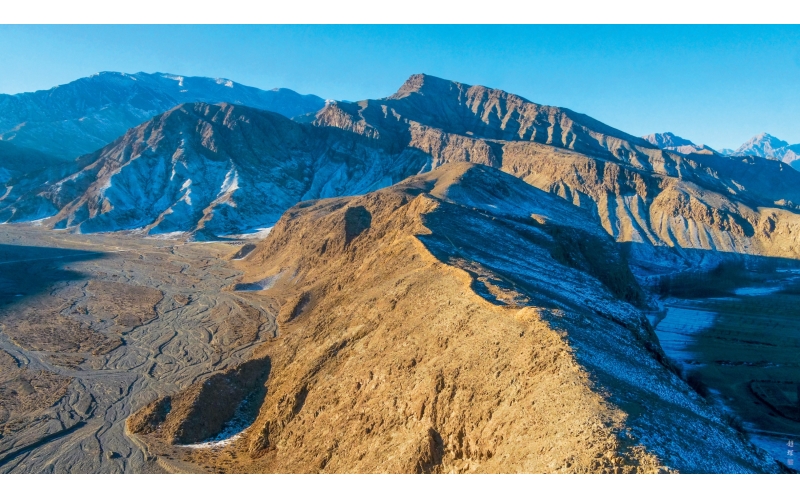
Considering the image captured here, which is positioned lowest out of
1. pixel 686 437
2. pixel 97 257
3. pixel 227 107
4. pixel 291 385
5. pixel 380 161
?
pixel 97 257

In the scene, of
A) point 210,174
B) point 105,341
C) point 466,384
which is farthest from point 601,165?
point 466,384

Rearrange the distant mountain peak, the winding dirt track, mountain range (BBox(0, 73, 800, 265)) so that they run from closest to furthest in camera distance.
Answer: the winding dirt track < mountain range (BBox(0, 73, 800, 265)) < the distant mountain peak

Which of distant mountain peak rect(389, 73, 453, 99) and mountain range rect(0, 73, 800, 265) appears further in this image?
distant mountain peak rect(389, 73, 453, 99)

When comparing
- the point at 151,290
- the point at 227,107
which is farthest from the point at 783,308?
the point at 227,107

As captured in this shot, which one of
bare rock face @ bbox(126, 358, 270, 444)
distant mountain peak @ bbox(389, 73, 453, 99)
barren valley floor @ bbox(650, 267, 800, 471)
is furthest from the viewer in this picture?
distant mountain peak @ bbox(389, 73, 453, 99)

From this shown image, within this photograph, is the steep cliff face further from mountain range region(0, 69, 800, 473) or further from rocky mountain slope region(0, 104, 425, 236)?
rocky mountain slope region(0, 104, 425, 236)

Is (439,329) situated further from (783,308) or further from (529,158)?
(529,158)

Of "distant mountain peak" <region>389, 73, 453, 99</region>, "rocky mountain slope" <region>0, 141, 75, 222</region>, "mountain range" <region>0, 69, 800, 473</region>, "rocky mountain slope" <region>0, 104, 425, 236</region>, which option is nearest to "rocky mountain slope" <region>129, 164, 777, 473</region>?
"mountain range" <region>0, 69, 800, 473</region>

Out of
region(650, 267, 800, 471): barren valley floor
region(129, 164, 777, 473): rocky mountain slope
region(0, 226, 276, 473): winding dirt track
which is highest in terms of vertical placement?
region(129, 164, 777, 473): rocky mountain slope
